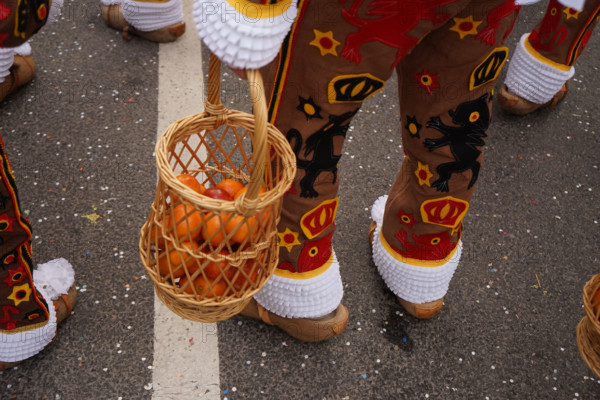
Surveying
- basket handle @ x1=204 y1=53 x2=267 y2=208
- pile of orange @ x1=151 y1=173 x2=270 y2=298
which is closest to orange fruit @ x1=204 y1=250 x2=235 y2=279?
pile of orange @ x1=151 y1=173 x2=270 y2=298

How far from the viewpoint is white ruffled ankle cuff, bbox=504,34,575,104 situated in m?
2.36

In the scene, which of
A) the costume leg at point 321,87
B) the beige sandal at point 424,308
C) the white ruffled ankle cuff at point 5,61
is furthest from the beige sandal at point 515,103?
the white ruffled ankle cuff at point 5,61

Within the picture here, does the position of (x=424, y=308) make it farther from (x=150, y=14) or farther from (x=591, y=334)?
(x=150, y=14)

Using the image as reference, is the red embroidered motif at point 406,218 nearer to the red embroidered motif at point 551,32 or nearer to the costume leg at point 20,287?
the costume leg at point 20,287

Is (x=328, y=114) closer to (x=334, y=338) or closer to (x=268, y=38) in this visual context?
(x=268, y=38)

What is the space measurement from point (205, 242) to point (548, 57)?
76.1 inches

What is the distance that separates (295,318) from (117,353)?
536 millimetres

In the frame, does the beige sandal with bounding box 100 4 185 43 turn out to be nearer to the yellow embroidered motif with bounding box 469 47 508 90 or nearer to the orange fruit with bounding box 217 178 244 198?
the orange fruit with bounding box 217 178 244 198

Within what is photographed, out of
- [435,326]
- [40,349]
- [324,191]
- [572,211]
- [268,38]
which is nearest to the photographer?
[268,38]

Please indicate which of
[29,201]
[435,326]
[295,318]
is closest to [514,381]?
[435,326]

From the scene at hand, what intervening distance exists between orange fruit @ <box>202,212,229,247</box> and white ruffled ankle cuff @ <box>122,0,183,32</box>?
5.50 feet

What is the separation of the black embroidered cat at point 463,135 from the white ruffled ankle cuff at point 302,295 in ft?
1.47

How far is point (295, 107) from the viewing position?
118cm

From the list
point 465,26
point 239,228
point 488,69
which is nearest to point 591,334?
point 488,69
